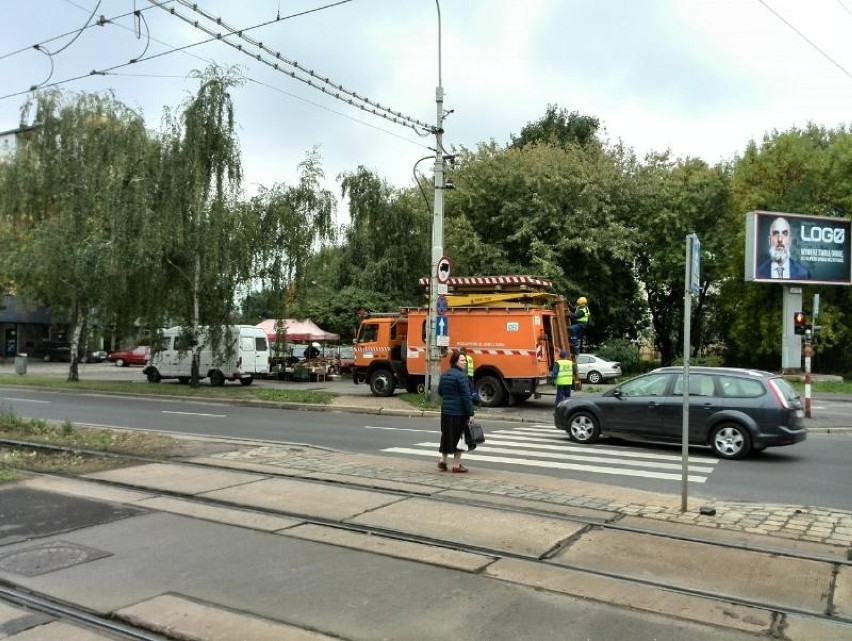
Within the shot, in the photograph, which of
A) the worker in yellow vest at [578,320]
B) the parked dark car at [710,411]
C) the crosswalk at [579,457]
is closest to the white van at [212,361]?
the worker in yellow vest at [578,320]

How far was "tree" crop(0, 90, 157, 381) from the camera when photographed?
24219 millimetres

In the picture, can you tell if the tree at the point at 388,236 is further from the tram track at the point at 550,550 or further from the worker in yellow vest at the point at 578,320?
the tram track at the point at 550,550

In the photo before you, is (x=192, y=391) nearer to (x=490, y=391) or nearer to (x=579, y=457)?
(x=490, y=391)

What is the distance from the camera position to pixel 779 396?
11.2 metres

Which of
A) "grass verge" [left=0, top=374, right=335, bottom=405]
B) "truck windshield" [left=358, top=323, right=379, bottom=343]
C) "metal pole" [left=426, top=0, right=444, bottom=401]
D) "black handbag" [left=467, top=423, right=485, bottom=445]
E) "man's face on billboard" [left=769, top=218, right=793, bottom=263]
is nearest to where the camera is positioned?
"black handbag" [left=467, top=423, right=485, bottom=445]

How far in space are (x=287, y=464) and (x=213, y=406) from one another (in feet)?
39.0

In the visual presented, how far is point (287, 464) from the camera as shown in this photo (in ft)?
33.1

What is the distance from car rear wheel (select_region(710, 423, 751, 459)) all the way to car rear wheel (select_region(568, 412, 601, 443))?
211 cm

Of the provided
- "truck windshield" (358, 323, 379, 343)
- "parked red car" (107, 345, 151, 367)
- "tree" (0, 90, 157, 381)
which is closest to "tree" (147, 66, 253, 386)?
"tree" (0, 90, 157, 381)

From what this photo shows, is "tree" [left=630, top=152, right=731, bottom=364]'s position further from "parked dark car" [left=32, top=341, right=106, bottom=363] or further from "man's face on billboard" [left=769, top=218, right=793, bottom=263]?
"parked dark car" [left=32, top=341, right=106, bottom=363]

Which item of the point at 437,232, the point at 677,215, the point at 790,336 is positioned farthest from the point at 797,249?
the point at 437,232

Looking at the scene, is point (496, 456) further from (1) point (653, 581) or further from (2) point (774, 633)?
(2) point (774, 633)

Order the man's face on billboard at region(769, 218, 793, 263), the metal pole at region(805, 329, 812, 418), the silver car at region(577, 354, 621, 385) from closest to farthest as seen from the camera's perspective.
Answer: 1. the metal pole at region(805, 329, 812, 418)
2. the man's face on billboard at region(769, 218, 793, 263)
3. the silver car at region(577, 354, 621, 385)

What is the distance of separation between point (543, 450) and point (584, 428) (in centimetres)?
131
